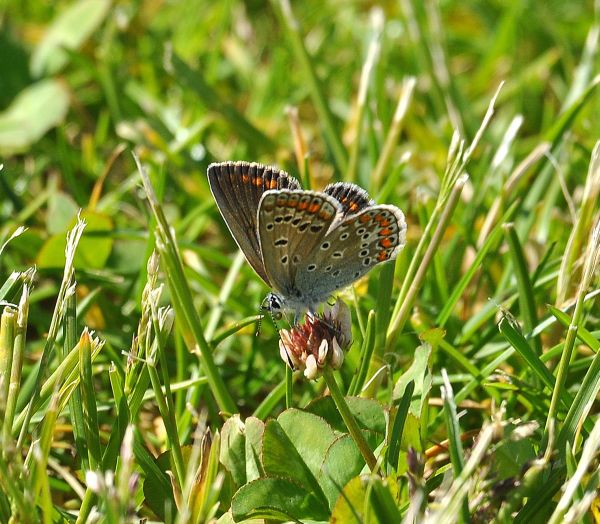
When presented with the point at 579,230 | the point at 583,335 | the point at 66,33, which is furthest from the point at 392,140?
the point at 66,33

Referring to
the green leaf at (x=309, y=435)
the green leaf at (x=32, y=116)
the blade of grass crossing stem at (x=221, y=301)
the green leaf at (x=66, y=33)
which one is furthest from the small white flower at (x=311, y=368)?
the green leaf at (x=66, y=33)

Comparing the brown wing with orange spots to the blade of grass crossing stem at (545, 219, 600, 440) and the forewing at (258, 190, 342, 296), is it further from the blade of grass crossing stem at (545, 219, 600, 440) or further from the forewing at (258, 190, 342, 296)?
the blade of grass crossing stem at (545, 219, 600, 440)

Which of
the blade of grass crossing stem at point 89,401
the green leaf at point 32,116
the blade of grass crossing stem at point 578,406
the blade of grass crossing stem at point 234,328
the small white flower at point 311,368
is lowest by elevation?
the blade of grass crossing stem at point 578,406

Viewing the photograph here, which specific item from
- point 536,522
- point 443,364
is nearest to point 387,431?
point 536,522

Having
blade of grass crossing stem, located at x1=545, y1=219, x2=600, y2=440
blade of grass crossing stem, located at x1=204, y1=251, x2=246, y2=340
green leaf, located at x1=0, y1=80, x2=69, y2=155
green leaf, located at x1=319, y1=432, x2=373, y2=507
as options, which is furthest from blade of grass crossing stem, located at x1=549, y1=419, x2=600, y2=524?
green leaf, located at x1=0, y1=80, x2=69, y2=155

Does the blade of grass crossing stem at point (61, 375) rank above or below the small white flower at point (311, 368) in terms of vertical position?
above

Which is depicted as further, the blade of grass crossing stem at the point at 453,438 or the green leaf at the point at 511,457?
the green leaf at the point at 511,457

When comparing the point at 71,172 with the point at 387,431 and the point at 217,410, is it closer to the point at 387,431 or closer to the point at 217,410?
the point at 217,410

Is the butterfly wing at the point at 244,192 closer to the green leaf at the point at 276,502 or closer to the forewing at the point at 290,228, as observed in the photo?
the forewing at the point at 290,228
